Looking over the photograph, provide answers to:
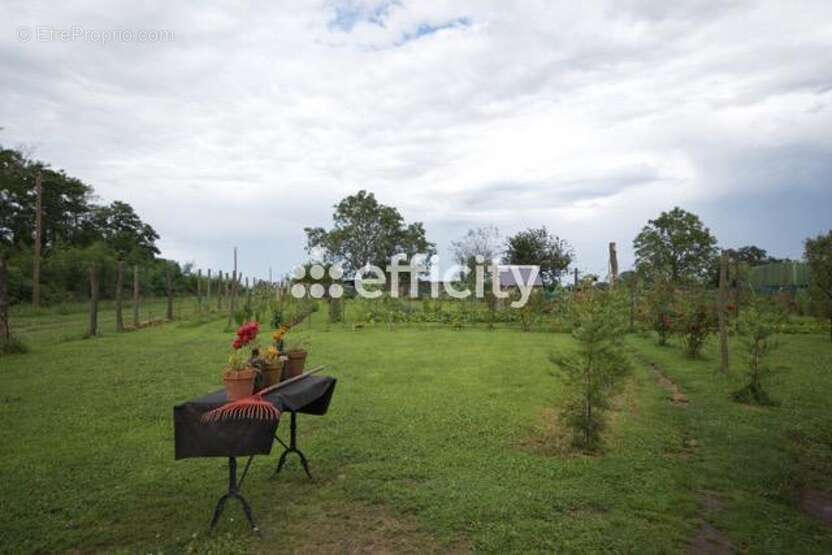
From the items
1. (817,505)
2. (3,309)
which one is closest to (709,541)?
(817,505)

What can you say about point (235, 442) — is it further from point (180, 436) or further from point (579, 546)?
point (579, 546)

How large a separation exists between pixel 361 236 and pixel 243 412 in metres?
43.4

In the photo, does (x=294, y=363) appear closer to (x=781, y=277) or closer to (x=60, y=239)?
(x=781, y=277)

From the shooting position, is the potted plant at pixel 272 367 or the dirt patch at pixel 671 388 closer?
the potted plant at pixel 272 367

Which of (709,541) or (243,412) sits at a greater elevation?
(243,412)

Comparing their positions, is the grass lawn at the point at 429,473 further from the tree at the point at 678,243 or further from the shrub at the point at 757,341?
the tree at the point at 678,243

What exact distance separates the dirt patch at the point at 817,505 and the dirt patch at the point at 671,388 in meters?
2.98

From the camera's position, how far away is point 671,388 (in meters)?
8.50

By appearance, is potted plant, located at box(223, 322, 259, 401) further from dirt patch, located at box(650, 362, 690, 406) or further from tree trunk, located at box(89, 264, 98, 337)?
tree trunk, located at box(89, 264, 98, 337)

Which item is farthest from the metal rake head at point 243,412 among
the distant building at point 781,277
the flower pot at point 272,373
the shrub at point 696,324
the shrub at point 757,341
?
the distant building at point 781,277

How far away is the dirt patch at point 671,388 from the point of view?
7.59 m

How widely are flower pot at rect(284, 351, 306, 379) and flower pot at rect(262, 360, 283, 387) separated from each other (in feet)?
0.92

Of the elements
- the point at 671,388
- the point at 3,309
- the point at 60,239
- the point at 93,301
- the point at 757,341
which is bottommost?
the point at 671,388

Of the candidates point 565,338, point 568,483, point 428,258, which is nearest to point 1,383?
point 568,483
